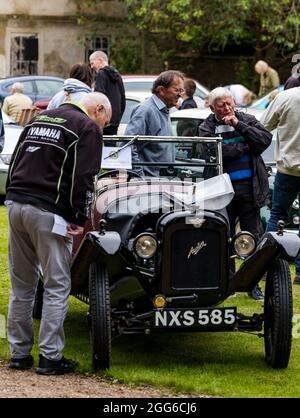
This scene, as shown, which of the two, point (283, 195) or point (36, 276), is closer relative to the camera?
point (36, 276)

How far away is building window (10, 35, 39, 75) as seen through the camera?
32906 mm

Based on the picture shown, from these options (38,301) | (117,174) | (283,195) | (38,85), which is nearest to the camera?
(117,174)

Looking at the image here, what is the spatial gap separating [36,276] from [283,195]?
145 inches

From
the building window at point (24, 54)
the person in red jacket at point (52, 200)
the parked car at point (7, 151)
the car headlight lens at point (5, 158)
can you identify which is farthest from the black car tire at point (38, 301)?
the building window at point (24, 54)

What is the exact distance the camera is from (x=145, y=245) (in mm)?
7258

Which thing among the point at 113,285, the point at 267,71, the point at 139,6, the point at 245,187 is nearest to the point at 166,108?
the point at 245,187

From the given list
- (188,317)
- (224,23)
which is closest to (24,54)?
(224,23)

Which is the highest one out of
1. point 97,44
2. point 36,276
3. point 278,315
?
point 36,276

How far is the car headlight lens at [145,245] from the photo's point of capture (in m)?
7.24

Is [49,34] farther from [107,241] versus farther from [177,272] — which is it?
[107,241]

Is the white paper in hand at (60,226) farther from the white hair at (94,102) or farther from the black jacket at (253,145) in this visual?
the black jacket at (253,145)

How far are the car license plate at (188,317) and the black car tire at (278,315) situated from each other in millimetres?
374

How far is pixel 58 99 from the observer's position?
10.9 metres

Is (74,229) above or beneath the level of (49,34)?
above
